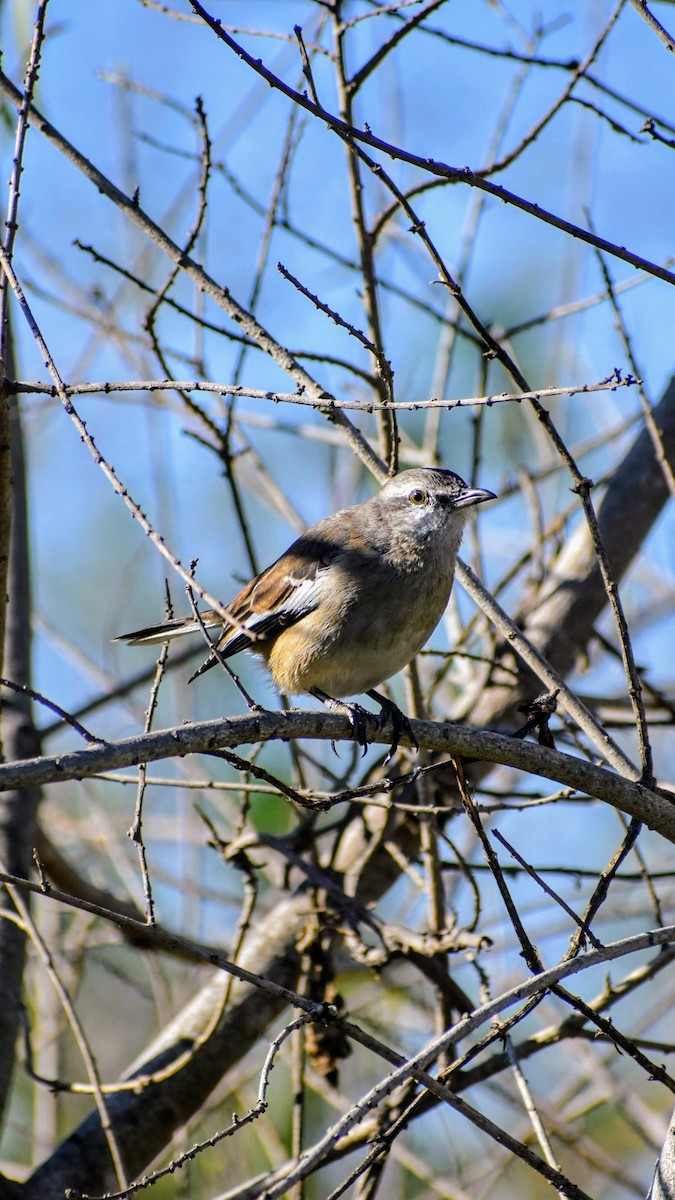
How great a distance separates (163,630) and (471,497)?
1455mm

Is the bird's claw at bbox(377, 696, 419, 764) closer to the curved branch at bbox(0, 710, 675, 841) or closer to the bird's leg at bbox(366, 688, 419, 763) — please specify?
the bird's leg at bbox(366, 688, 419, 763)

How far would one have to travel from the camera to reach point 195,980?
6.62 meters

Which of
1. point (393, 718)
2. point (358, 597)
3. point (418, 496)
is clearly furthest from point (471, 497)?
point (393, 718)

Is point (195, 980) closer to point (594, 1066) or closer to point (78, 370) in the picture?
point (594, 1066)

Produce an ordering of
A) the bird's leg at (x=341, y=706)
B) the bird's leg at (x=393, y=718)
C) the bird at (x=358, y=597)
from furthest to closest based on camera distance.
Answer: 1. the bird at (x=358, y=597)
2. the bird's leg at (x=341, y=706)
3. the bird's leg at (x=393, y=718)

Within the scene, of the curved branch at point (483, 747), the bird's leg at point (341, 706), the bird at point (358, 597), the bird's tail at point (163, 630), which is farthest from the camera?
the bird's tail at point (163, 630)

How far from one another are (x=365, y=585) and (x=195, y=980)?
3.24 m

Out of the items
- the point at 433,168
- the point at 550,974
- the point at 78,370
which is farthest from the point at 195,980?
the point at 433,168

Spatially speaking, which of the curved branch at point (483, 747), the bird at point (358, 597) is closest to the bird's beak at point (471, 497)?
the bird at point (358, 597)

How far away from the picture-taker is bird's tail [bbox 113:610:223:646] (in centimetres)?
464

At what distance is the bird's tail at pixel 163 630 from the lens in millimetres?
4643

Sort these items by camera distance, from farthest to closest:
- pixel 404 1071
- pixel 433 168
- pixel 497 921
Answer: pixel 497 921, pixel 433 168, pixel 404 1071

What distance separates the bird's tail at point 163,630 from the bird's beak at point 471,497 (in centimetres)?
116

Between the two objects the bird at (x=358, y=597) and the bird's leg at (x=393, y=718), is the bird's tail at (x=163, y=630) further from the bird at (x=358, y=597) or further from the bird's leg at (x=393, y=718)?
the bird's leg at (x=393, y=718)
